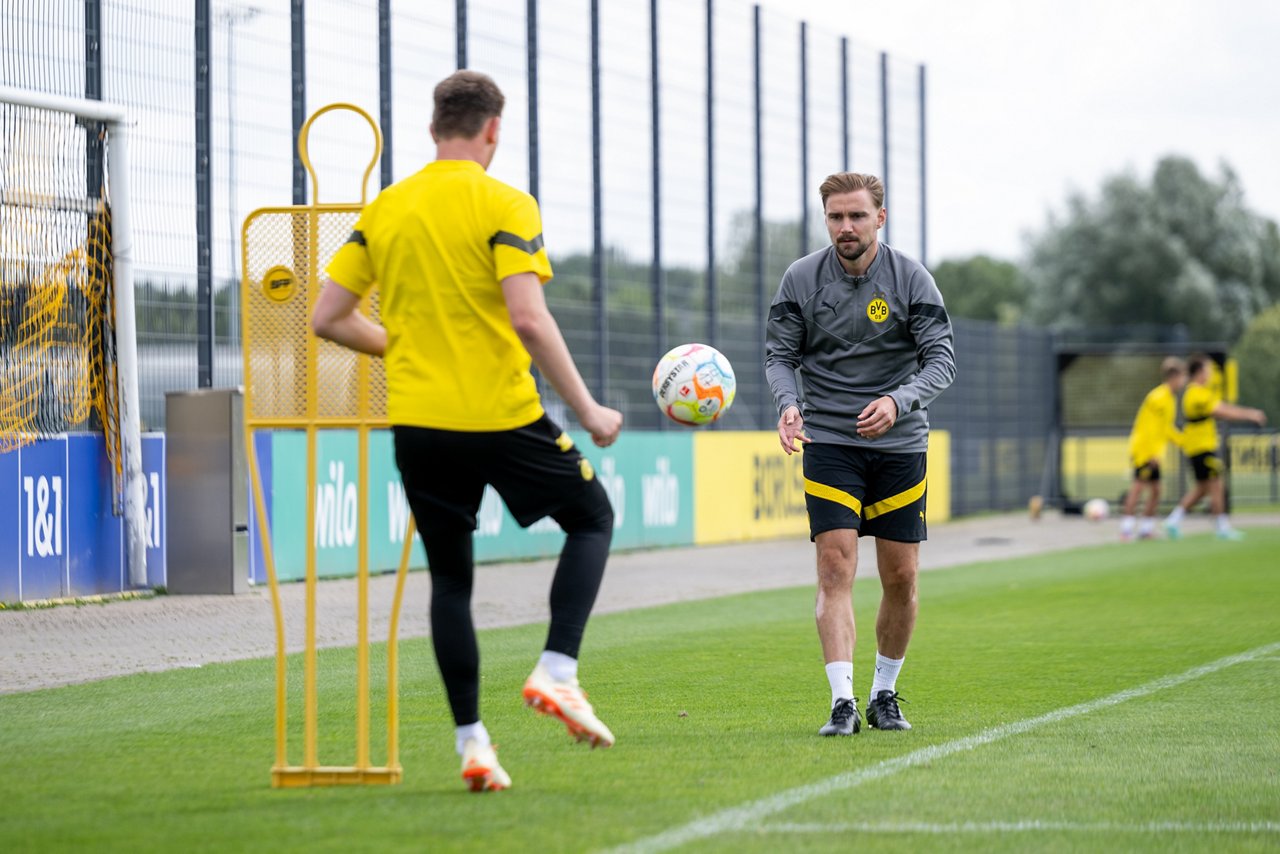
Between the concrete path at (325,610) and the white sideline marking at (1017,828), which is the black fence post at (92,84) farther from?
the white sideline marking at (1017,828)

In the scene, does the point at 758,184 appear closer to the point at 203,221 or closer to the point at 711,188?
the point at 711,188

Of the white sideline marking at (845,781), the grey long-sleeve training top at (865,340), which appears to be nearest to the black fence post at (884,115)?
the white sideline marking at (845,781)

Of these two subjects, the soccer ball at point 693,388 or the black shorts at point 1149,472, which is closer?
the soccer ball at point 693,388

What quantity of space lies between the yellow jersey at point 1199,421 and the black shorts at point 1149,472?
47cm

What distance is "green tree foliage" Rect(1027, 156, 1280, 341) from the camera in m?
65.1

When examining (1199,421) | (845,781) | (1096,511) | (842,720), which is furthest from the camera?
(1096,511)

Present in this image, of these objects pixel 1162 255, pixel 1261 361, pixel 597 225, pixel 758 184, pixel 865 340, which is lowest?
pixel 865 340

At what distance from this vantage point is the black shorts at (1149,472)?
2134 centimetres

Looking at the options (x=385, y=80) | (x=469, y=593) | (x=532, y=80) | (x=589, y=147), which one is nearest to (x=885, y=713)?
(x=469, y=593)

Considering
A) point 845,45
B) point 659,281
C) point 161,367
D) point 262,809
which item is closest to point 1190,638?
point 262,809

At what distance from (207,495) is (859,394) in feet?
24.9

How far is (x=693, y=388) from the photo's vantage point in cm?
699

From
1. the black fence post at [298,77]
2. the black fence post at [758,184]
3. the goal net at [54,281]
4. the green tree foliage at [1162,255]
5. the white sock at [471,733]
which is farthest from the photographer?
the green tree foliage at [1162,255]

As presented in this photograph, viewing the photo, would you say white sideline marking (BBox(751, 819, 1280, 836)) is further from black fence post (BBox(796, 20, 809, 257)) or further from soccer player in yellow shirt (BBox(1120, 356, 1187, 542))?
black fence post (BBox(796, 20, 809, 257))
